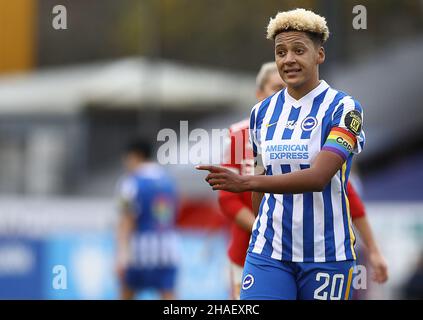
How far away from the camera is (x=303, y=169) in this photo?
535cm

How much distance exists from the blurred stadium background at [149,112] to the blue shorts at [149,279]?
113 centimetres

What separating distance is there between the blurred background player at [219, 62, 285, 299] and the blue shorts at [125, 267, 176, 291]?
19.5 feet

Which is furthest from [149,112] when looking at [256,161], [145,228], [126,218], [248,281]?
[248,281]

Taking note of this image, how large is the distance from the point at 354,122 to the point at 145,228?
304 inches

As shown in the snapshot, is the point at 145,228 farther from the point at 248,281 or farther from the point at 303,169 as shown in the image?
the point at 303,169

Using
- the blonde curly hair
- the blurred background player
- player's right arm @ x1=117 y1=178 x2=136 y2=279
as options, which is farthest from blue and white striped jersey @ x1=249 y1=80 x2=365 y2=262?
player's right arm @ x1=117 y1=178 x2=136 y2=279

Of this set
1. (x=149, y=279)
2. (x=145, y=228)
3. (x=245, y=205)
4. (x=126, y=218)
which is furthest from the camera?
(x=149, y=279)

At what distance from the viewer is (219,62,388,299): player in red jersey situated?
Result: 22.3ft

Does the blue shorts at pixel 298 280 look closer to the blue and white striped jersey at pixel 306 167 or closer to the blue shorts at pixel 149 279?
the blue and white striped jersey at pixel 306 167

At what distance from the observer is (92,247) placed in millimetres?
15141

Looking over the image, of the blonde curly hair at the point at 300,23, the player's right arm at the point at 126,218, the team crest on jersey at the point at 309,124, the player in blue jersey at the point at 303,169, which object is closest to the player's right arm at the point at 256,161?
the player in blue jersey at the point at 303,169

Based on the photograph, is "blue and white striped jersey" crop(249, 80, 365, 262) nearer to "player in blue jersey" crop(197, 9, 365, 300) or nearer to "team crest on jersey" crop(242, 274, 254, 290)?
"player in blue jersey" crop(197, 9, 365, 300)
